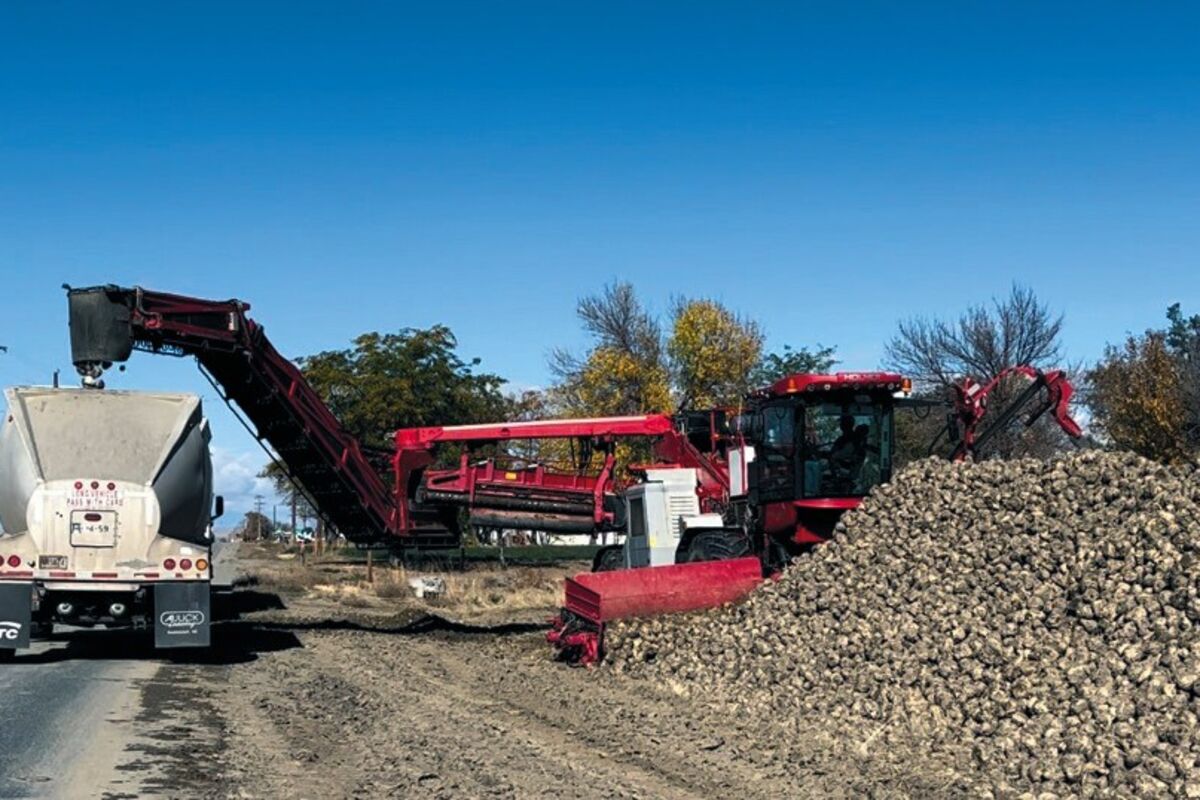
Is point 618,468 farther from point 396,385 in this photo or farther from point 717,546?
point 396,385

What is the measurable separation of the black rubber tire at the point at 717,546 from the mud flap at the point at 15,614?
8.72m

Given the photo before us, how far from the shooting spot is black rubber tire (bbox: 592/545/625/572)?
23547 millimetres

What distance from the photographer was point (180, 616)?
16453 millimetres

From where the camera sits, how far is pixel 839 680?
41.6ft

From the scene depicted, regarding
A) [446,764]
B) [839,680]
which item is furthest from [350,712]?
[839,680]

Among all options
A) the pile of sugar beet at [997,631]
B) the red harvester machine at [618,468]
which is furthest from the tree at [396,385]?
the pile of sugar beet at [997,631]

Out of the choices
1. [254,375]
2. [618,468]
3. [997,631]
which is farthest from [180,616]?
[618,468]

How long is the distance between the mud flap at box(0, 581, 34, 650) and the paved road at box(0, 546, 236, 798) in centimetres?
33

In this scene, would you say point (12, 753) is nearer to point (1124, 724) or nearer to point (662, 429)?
point (1124, 724)

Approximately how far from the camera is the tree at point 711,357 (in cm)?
4938

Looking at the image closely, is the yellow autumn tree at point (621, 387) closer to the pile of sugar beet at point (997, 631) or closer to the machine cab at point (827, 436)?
the machine cab at point (827, 436)

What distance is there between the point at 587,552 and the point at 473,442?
35.2 metres

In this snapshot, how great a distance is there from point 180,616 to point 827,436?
875 cm

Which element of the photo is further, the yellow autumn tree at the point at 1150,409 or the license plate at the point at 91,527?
the yellow autumn tree at the point at 1150,409
